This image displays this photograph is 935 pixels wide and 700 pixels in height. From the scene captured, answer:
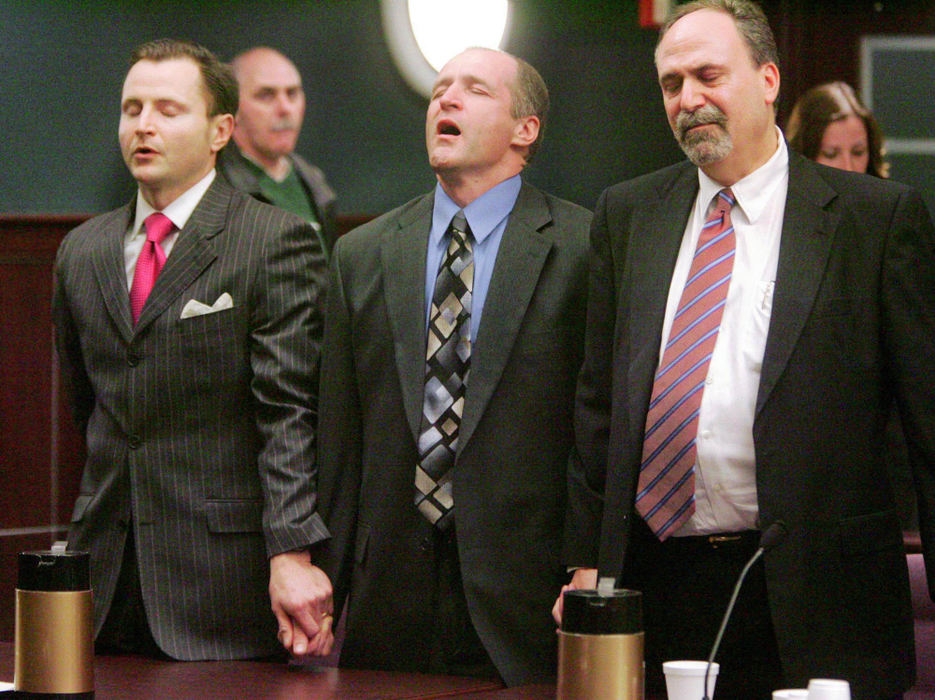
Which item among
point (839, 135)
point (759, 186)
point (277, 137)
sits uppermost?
point (277, 137)

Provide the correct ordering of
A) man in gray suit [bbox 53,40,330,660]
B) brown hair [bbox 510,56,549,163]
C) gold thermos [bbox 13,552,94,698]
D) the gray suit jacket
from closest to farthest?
gold thermos [bbox 13,552,94,698]
man in gray suit [bbox 53,40,330,660]
brown hair [bbox 510,56,549,163]
the gray suit jacket

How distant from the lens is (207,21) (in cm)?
502

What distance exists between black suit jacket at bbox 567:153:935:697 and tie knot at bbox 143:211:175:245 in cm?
91

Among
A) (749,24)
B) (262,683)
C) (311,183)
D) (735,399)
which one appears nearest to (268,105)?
(311,183)

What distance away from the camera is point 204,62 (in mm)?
2867

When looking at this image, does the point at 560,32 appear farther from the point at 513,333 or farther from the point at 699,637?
the point at 699,637

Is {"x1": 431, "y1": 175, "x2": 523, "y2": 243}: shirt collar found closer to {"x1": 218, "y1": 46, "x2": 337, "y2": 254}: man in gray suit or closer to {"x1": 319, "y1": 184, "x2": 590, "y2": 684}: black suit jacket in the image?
{"x1": 319, "y1": 184, "x2": 590, "y2": 684}: black suit jacket

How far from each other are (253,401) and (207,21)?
2.65 metres

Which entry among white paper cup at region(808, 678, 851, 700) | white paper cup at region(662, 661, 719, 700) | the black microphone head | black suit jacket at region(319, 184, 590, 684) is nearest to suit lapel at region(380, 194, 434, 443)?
black suit jacket at region(319, 184, 590, 684)

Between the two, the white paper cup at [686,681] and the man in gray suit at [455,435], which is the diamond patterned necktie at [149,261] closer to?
the man in gray suit at [455,435]

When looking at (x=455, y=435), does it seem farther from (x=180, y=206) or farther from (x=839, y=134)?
(x=839, y=134)

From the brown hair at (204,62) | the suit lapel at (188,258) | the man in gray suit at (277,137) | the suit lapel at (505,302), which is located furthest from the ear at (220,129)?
the man in gray suit at (277,137)

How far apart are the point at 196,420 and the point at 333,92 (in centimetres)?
274

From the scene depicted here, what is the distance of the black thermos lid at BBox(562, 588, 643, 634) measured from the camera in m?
1.73
